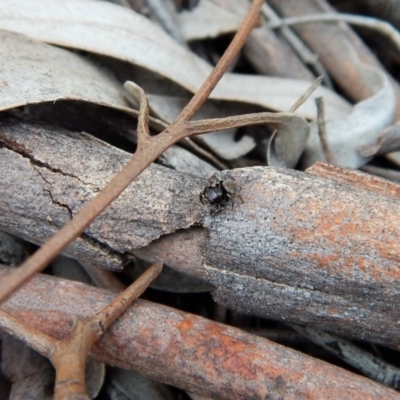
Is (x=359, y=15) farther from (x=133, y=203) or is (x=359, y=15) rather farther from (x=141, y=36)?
(x=133, y=203)

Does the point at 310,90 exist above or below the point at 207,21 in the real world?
below

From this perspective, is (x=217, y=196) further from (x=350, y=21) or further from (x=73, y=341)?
(x=350, y=21)

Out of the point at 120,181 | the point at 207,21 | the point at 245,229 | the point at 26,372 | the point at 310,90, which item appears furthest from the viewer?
the point at 207,21

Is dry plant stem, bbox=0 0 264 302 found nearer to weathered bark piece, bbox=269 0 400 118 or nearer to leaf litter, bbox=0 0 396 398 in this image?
leaf litter, bbox=0 0 396 398

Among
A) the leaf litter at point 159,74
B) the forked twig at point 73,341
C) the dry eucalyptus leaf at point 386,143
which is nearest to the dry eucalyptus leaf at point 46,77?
the leaf litter at point 159,74

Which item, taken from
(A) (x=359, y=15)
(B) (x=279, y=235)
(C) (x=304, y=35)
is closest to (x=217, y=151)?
(B) (x=279, y=235)

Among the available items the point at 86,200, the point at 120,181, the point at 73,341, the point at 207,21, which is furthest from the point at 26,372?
the point at 207,21

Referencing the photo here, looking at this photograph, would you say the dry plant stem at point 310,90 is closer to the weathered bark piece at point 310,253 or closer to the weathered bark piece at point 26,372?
the weathered bark piece at point 310,253
